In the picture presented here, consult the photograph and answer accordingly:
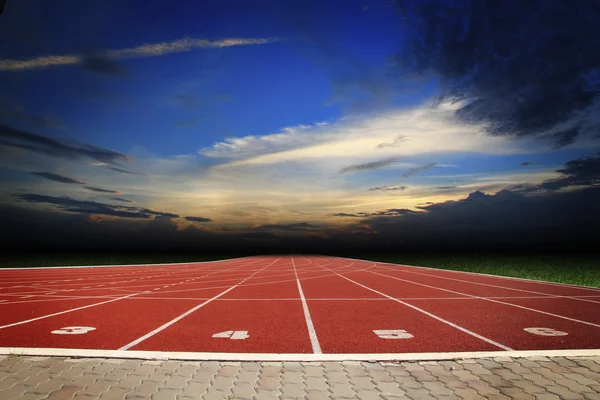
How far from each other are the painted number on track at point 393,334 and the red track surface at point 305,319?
16mm

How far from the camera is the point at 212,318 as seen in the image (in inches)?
298

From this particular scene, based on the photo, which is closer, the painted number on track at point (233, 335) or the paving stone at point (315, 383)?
the paving stone at point (315, 383)

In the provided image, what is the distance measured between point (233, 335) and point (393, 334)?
258cm

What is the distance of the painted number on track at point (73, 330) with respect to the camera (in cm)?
632

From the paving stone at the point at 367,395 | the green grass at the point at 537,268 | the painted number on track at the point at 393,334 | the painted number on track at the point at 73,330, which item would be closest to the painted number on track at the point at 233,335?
the painted number on track at the point at 393,334

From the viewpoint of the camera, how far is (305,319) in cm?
753

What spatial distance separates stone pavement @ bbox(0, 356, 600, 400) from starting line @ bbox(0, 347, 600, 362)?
0.41 feet

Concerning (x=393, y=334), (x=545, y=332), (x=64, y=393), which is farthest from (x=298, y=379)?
(x=545, y=332)

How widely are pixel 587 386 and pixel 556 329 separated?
3.02 m

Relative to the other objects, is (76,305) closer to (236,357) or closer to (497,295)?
(236,357)

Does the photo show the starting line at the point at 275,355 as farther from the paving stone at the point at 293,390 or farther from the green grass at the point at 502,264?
the green grass at the point at 502,264

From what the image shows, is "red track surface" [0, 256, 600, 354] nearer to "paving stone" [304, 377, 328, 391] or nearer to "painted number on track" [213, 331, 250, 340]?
"painted number on track" [213, 331, 250, 340]

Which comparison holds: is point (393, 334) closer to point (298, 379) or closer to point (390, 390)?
point (390, 390)

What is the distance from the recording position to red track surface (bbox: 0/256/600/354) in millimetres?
5691
